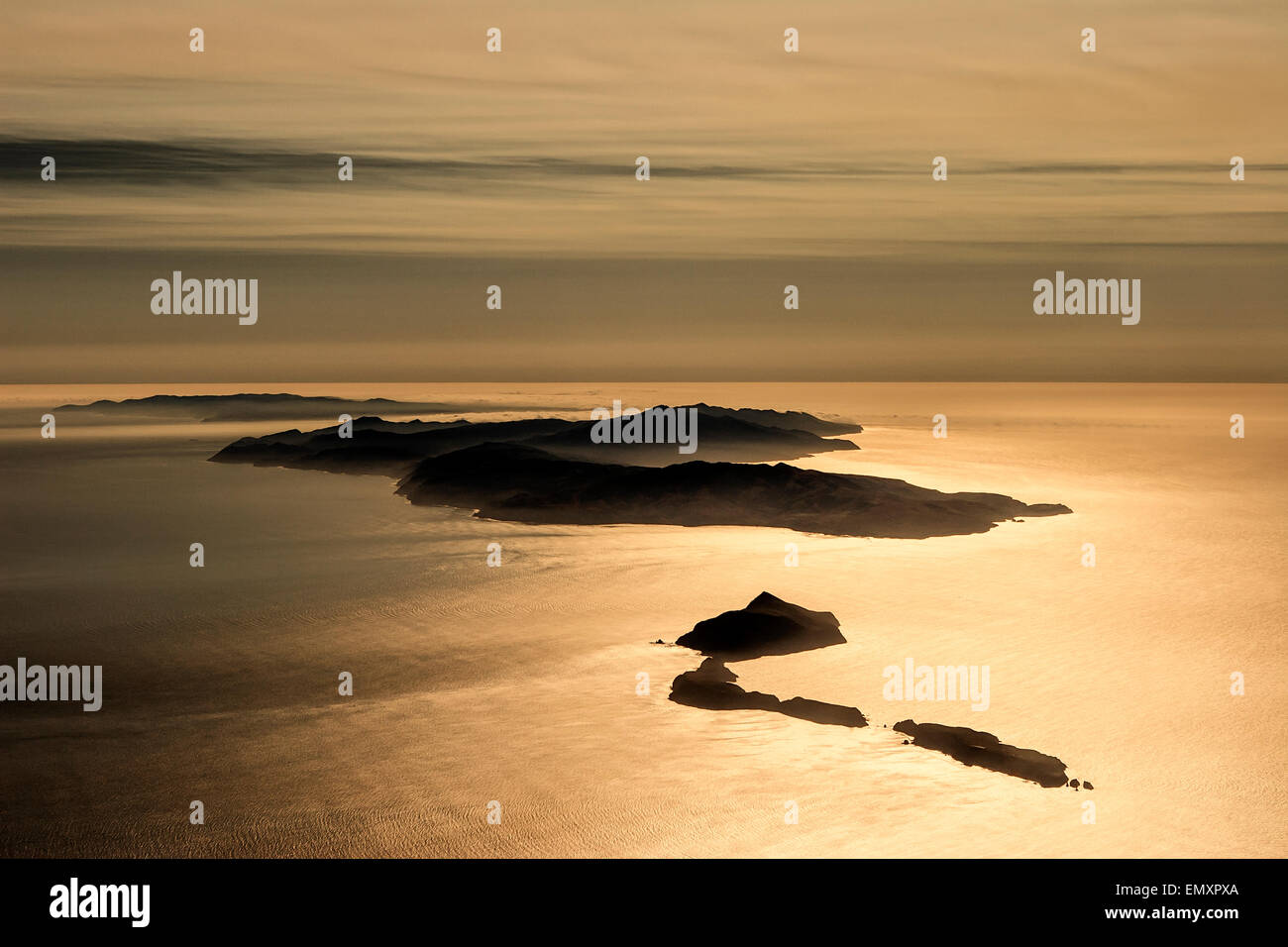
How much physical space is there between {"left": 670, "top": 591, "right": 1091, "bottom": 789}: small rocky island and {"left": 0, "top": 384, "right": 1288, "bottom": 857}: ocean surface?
2.23 feet

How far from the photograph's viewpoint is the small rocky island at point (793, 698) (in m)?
25.4

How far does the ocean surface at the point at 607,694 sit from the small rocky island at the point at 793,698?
680 millimetres

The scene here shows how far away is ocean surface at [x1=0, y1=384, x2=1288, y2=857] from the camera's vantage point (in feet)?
73.7

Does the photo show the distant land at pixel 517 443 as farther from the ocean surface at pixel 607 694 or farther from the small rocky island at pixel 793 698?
the small rocky island at pixel 793 698

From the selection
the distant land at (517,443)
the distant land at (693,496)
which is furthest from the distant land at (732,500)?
the distant land at (517,443)

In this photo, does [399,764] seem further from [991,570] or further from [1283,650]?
[991,570]

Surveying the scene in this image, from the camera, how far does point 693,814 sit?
75.1 feet

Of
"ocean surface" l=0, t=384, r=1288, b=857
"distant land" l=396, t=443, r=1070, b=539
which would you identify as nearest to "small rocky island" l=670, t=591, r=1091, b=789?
"ocean surface" l=0, t=384, r=1288, b=857

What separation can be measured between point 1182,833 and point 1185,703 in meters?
11.9

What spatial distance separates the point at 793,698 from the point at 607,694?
5668 millimetres

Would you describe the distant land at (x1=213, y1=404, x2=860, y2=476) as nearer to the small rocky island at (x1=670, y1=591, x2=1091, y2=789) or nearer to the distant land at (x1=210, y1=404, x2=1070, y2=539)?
the distant land at (x1=210, y1=404, x2=1070, y2=539)

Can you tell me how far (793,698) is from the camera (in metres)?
29.8

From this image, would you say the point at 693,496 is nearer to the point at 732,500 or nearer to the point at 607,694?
the point at 732,500

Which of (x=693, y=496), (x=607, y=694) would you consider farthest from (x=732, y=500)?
(x=607, y=694)
